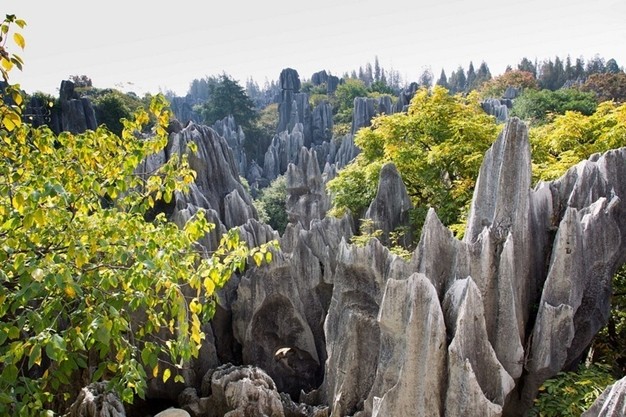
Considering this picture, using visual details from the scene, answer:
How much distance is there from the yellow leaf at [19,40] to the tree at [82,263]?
0.30 feet

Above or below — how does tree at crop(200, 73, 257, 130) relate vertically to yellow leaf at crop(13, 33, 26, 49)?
above

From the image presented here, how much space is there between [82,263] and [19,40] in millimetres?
1620

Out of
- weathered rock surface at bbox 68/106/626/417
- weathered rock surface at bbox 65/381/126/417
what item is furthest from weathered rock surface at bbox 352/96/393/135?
weathered rock surface at bbox 65/381/126/417

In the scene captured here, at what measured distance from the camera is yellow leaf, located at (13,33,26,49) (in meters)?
3.13

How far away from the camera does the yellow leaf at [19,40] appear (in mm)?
3129

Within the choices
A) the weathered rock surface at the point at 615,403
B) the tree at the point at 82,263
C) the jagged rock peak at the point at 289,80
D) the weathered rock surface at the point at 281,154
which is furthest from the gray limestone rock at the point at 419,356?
the jagged rock peak at the point at 289,80

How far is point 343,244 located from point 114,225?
347cm

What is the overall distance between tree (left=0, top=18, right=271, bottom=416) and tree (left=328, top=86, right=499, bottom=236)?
749cm

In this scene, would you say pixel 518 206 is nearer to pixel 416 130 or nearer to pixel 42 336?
pixel 42 336

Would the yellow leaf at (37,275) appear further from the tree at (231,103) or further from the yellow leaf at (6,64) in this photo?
the tree at (231,103)

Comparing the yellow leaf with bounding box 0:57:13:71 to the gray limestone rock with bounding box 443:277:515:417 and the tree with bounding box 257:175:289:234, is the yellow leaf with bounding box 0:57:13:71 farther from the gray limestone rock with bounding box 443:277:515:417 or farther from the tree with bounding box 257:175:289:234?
the tree with bounding box 257:175:289:234

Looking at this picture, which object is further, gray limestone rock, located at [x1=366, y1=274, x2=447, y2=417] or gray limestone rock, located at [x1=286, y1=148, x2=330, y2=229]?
gray limestone rock, located at [x1=286, y1=148, x2=330, y2=229]

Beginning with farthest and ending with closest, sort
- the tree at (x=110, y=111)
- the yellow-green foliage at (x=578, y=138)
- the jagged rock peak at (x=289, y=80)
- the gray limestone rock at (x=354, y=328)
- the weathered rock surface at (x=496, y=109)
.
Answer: the jagged rock peak at (x=289, y=80), the weathered rock surface at (x=496, y=109), the tree at (x=110, y=111), the yellow-green foliage at (x=578, y=138), the gray limestone rock at (x=354, y=328)

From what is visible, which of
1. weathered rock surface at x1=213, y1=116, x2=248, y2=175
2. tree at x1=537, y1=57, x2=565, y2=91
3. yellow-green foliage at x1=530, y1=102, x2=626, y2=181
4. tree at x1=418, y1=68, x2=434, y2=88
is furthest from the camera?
tree at x1=418, y1=68, x2=434, y2=88
